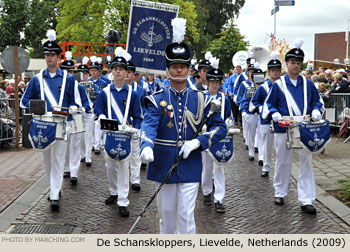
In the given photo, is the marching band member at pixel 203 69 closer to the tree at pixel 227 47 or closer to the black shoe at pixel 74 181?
the black shoe at pixel 74 181

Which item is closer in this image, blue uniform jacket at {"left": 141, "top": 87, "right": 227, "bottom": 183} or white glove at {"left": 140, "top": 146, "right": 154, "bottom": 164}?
white glove at {"left": 140, "top": 146, "right": 154, "bottom": 164}

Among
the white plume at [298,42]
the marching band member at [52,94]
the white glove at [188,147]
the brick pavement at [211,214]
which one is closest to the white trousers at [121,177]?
the brick pavement at [211,214]

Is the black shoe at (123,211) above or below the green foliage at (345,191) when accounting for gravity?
below

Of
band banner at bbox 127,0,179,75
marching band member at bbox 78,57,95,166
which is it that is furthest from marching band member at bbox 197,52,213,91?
marching band member at bbox 78,57,95,166

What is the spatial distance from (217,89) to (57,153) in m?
2.62

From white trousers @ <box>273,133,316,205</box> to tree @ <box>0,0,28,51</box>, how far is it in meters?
29.6

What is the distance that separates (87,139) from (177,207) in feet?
22.5

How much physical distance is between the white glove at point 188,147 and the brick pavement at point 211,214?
1997 mm

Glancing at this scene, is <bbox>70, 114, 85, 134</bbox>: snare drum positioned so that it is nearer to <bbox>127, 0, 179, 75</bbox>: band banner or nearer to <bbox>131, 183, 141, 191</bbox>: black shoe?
<bbox>131, 183, 141, 191</bbox>: black shoe

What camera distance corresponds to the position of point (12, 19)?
3356 cm

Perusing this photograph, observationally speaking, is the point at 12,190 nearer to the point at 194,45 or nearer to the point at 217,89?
the point at 217,89

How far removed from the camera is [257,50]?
19.4 metres

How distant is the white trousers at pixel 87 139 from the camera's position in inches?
430

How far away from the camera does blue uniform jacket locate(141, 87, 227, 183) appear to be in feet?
15.0
